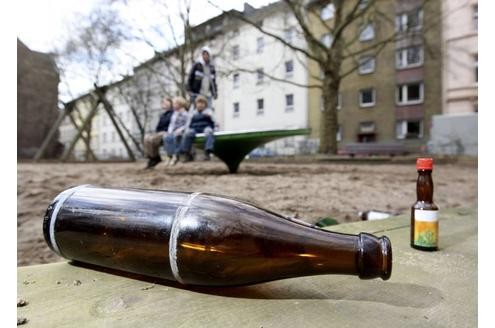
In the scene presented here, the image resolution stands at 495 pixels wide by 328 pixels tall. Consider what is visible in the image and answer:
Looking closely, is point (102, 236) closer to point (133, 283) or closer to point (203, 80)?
point (133, 283)

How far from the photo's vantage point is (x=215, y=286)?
322 mm

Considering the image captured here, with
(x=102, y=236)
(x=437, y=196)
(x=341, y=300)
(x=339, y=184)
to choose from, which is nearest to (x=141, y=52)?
(x=102, y=236)

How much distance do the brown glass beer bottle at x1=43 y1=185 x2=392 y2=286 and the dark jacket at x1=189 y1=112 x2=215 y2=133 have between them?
0.40m

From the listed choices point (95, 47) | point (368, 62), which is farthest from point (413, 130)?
point (368, 62)

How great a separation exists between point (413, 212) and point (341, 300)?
0.25 meters

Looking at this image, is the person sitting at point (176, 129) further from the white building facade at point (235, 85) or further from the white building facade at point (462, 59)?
the white building facade at point (462, 59)

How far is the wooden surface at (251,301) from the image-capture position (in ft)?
0.88

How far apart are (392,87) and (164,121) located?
0.62 m

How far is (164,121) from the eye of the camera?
0.70 m

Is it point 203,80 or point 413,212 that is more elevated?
point 203,80

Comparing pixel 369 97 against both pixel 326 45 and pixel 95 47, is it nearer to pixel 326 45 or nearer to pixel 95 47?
pixel 326 45

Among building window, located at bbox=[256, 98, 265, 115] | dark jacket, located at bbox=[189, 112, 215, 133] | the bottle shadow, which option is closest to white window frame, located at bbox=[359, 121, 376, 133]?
building window, located at bbox=[256, 98, 265, 115]

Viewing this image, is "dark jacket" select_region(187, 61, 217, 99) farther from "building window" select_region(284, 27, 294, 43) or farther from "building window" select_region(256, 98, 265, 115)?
"building window" select_region(284, 27, 294, 43)
